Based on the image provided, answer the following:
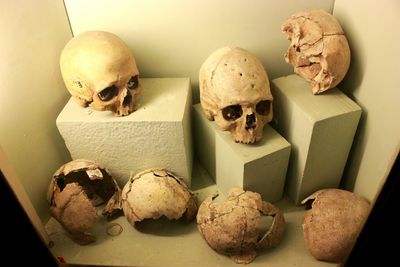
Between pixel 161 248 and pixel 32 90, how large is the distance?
94 cm

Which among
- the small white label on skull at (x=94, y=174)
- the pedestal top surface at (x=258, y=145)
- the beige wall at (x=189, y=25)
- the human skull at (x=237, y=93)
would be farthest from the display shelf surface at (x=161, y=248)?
the beige wall at (x=189, y=25)

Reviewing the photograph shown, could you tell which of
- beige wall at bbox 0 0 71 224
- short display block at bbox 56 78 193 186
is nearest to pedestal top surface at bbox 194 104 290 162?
short display block at bbox 56 78 193 186

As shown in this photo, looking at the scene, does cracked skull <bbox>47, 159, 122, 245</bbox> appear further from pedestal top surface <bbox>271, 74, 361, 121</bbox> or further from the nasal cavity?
pedestal top surface <bbox>271, 74, 361, 121</bbox>

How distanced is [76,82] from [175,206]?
71 centimetres

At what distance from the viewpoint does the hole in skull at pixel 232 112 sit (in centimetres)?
162

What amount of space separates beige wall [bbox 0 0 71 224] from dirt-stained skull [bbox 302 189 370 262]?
128 centimetres

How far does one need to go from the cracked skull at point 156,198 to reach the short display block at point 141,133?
130mm

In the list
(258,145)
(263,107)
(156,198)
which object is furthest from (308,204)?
(156,198)

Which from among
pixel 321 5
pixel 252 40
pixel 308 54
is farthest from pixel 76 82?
pixel 321 5

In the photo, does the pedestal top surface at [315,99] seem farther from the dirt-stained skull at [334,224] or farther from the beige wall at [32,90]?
the beige wall at [32,90]

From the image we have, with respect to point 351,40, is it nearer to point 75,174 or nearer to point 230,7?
point 230,7

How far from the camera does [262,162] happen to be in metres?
1.63

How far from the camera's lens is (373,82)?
1534 millimetres

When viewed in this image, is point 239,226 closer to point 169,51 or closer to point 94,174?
point 94,174
